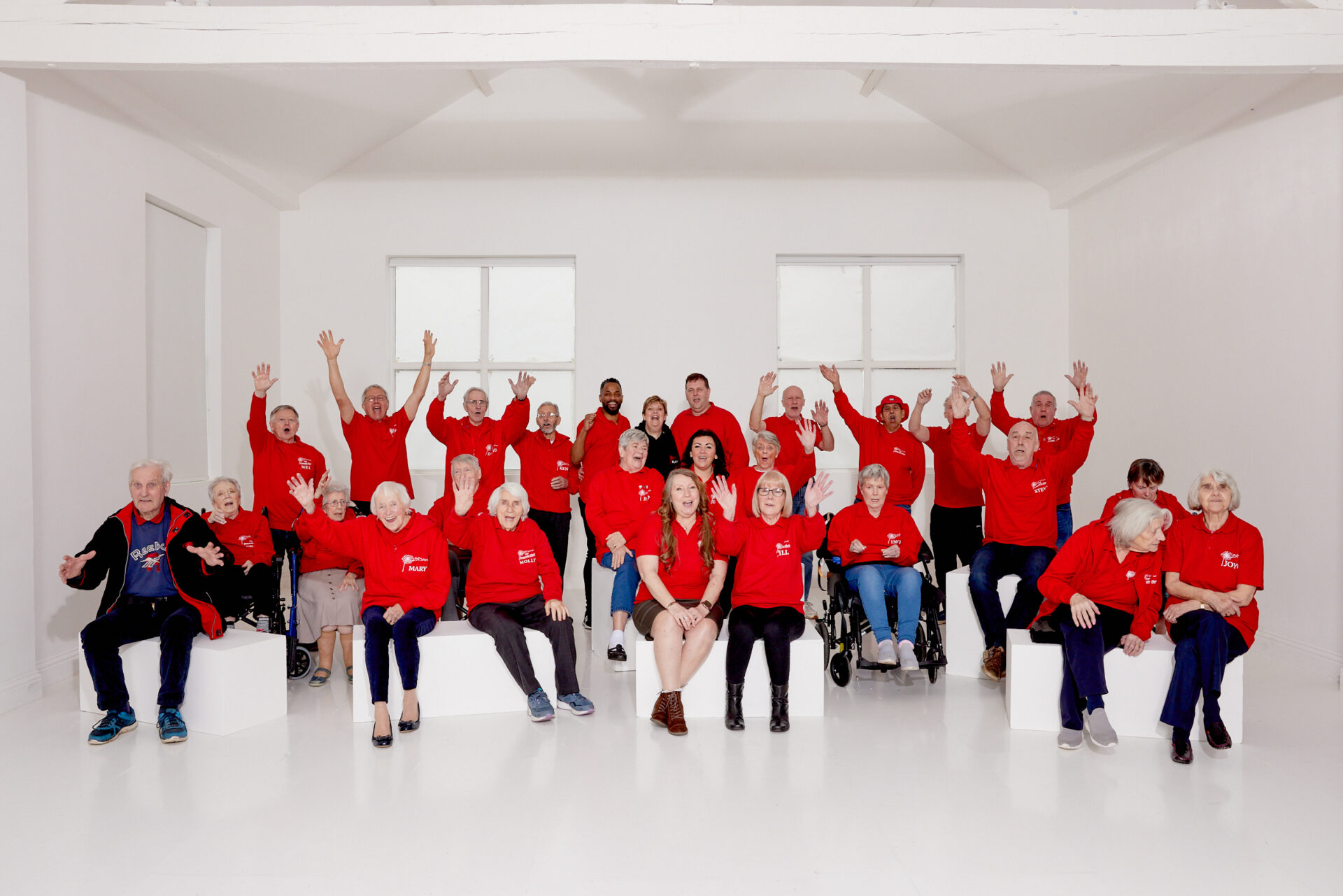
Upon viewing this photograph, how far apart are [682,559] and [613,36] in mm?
2384

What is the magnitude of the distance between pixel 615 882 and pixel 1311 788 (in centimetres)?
252

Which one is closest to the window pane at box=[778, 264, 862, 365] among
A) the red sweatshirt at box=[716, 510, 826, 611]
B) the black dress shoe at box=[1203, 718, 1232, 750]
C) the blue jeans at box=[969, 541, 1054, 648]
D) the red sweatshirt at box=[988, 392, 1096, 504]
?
the red sweatshirt at box=[988, 392, 1096, 504]

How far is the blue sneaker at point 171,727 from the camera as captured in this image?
12.0ft

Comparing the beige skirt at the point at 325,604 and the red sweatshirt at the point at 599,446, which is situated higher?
the red sweatshirt at the point at 599,446

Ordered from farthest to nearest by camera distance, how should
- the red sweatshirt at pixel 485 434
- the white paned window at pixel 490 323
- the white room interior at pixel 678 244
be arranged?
the white paned window at pixel 490 323, the red sweatshirt at pixel 485 434, the white room interior at pixel 678 244

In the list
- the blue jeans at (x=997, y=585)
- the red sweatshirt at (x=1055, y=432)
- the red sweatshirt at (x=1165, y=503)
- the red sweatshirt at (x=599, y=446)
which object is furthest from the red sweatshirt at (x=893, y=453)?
the red sweatshirt at (x=599, y=446)

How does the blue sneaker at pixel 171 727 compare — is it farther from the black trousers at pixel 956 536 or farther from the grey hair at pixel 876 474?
the black trousers at pixel 956 536

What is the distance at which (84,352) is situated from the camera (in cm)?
479

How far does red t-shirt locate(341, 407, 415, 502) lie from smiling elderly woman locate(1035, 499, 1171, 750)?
3.99 meters

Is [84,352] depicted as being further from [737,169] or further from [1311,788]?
[1311,788]

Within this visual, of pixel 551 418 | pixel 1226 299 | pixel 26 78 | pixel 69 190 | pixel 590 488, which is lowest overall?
pixel 590 488

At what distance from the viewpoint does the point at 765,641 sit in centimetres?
396

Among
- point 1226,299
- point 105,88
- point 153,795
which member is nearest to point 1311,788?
point 1226,299

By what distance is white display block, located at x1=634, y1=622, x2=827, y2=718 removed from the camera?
13.2 feet
